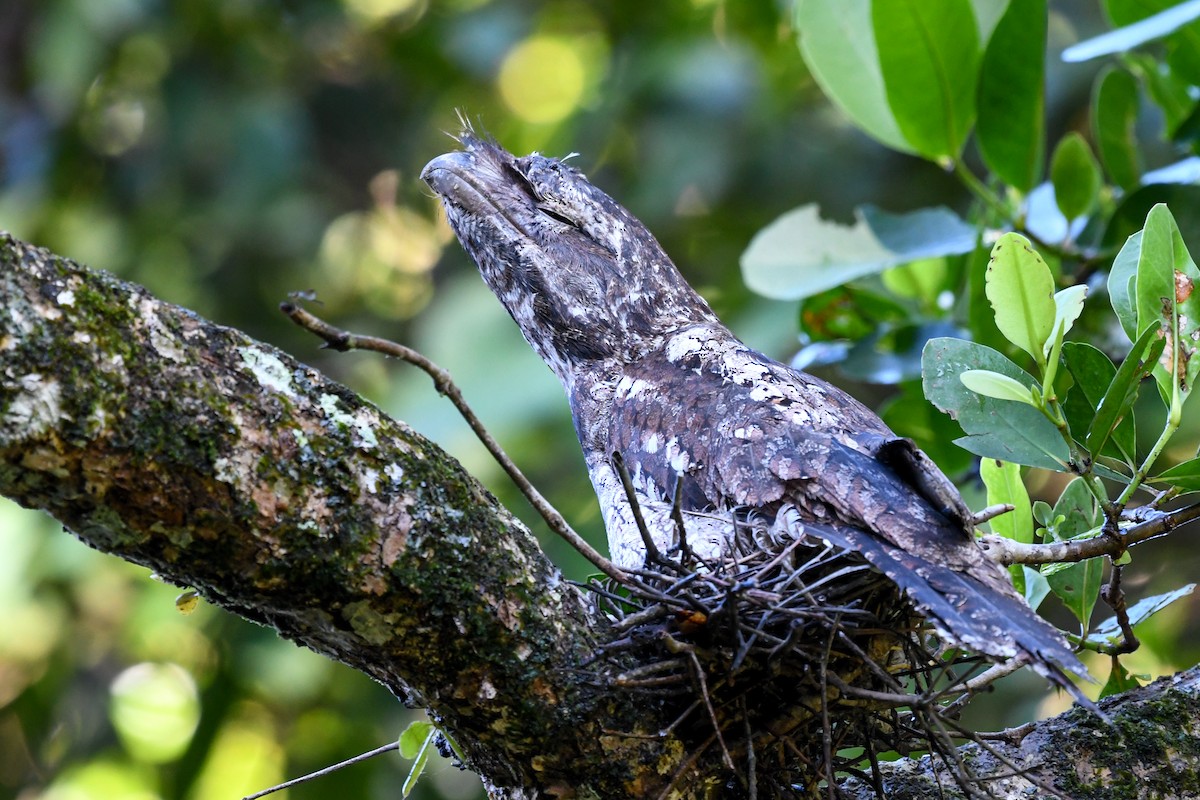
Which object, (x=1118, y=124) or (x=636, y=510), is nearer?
(x=636, y=510)

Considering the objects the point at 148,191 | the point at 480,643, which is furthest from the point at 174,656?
the point at 480,643

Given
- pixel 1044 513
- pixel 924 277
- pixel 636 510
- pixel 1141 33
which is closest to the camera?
pixel 636 510

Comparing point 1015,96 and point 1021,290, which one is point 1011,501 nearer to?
point 1021,290

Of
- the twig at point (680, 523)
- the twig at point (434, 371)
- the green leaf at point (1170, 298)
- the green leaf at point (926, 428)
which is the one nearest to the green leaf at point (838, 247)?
the green leaf at point (926, 428)

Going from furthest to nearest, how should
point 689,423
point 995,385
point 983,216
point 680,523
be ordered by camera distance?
point 983,216, point 689,423, point 995,385, point 680,523

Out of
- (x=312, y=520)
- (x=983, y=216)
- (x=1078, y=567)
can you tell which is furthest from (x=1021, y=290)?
(x=983, y=216)

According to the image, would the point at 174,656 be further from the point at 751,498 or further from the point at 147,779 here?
the point at 751,498
